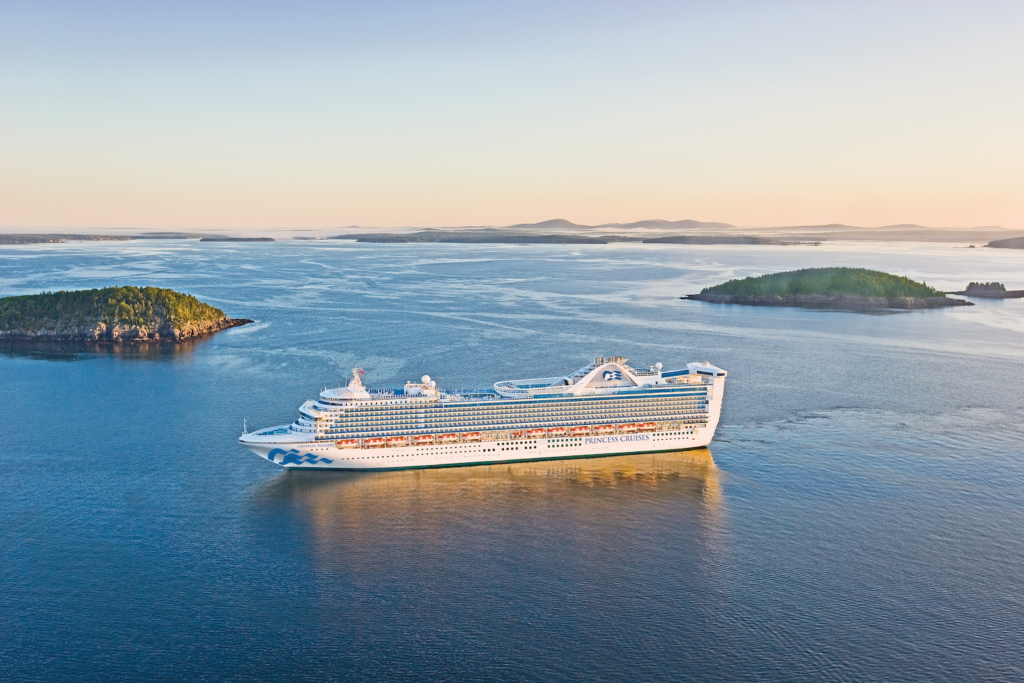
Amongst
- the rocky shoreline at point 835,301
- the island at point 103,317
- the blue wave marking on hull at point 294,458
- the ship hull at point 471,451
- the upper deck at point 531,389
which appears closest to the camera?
the blue wave marking on hull at point 294,458

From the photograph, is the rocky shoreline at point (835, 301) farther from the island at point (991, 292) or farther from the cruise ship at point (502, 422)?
the cruise ship at point (502, 422)

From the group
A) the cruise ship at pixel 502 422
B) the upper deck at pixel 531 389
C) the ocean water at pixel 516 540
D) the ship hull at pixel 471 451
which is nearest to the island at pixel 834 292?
the ocean water at pixel 516 540

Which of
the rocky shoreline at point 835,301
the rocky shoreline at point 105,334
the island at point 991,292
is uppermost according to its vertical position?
the island at point 991,292

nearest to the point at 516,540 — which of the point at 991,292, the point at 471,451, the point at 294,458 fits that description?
the point at 471,451

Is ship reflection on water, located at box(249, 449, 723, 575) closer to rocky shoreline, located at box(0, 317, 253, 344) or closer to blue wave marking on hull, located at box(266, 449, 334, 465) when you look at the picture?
blue wave marking on hull, located at box(266, 449, 334, 465)

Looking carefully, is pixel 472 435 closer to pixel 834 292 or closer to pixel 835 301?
pixel 835 301

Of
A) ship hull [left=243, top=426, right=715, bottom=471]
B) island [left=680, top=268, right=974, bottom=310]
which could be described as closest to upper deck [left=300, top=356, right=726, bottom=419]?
ship hull [left=243, top=426, right=715, bottom=471]
